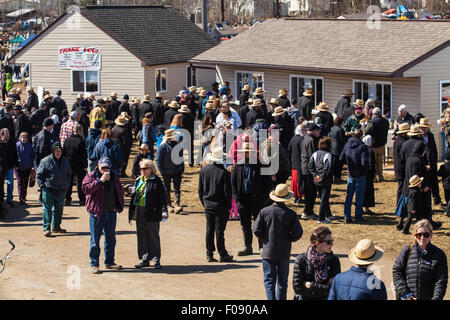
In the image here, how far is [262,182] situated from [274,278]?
10.2 feet

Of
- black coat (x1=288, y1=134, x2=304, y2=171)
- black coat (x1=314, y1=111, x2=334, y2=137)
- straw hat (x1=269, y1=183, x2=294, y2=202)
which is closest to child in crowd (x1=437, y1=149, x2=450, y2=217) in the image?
black coat (x1=288, y1=134, x2=304, y2=171)

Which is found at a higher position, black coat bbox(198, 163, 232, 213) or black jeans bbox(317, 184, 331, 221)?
black coat bbox(198, 163, 232, 213)

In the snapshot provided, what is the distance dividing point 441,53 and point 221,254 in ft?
38.2

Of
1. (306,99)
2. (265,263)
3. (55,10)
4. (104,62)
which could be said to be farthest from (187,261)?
(55,10)

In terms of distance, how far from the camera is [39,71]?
109ft

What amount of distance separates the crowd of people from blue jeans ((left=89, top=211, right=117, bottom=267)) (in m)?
0.02

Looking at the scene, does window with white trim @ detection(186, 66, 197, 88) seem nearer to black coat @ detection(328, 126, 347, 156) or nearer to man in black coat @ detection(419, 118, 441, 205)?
black coat @ detection(328, 126, 347, 156)

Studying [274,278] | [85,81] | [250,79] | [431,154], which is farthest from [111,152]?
[85,81]

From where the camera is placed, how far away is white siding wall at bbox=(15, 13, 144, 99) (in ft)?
104

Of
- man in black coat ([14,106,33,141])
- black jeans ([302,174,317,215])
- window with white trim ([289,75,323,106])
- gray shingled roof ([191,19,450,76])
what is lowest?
black jeans ([302,174,317,215])

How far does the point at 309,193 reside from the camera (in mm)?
15039

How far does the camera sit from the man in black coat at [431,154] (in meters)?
15.1

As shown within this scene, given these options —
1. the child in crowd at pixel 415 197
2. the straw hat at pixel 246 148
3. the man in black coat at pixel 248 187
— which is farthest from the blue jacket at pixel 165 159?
the child in crowd at pixel 415 197

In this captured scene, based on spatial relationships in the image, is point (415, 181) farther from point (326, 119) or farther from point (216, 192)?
point (326, 119)
